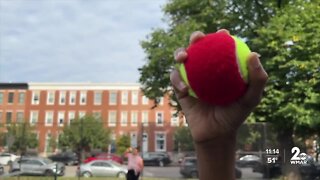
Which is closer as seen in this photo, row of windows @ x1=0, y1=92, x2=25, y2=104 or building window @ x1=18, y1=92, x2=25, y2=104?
row of windows @ x1=0, y1=92, x2=25, y2=104

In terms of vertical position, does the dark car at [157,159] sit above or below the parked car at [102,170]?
above

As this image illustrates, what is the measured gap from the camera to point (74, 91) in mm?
76062

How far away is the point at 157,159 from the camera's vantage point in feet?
115

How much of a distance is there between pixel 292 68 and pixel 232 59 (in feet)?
63.6

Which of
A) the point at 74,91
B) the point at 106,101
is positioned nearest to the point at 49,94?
the point at 74,91

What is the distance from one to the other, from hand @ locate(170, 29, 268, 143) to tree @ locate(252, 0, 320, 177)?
1821cm

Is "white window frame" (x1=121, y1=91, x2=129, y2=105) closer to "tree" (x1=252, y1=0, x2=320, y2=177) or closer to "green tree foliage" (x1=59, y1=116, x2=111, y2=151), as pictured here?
"green tree foliage" (x1=59, y1=116, x2=111, y2=151)

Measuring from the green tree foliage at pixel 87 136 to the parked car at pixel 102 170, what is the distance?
53.1 feet

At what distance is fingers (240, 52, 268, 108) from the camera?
6.39ft

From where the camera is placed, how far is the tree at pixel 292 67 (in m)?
20.0

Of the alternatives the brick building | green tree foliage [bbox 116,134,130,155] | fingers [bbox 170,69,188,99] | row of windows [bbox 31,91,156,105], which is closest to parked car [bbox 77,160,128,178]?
fingers [bbox 170,69,188,99]

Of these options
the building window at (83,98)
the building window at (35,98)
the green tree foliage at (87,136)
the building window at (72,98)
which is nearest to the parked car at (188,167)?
the green tree foliage at (87,136)

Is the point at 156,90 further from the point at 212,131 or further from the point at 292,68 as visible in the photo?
the point at 212,131

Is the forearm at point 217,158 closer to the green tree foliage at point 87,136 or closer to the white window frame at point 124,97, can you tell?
the green tree foliage at point 87,136
